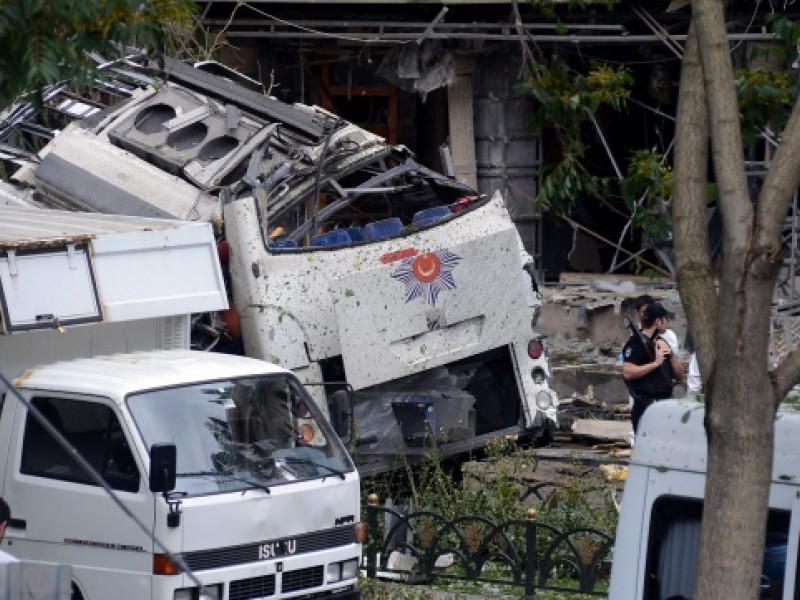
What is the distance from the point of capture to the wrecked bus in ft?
35.6

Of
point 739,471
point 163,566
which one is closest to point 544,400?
point 163,566

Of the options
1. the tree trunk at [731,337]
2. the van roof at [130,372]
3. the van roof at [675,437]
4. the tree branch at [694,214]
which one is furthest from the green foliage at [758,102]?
the van roof at [130,372]

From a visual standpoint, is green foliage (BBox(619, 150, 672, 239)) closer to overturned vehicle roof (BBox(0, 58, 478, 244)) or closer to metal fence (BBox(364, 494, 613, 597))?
overturned vehicle roof (BBox(0, 58, 478, 244))

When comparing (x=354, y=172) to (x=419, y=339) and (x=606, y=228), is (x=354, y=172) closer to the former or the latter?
(x=419, y=339)

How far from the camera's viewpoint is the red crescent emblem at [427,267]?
36.3 ft

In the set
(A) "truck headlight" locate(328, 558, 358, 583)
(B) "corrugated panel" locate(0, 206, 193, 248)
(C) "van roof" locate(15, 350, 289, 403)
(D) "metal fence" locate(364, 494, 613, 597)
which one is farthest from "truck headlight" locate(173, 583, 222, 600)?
(B) "corrugated panel" locate(0, 206, 193, 248)

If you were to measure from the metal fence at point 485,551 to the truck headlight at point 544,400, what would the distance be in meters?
1.90

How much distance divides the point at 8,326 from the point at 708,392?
14.9ft

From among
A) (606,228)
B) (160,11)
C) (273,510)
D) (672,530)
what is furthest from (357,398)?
(606,228)

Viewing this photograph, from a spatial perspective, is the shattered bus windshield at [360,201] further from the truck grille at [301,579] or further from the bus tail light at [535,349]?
the truck grille at [301,579]

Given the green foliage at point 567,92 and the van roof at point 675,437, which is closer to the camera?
the van roof at point 675,437

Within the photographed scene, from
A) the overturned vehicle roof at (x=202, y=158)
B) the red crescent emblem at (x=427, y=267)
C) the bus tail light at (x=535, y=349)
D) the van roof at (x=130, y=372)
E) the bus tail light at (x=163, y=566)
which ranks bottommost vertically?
the bus tail light at (x=163, y=566)

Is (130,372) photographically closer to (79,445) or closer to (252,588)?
(79,445)

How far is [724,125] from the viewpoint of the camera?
5801 millimetres
